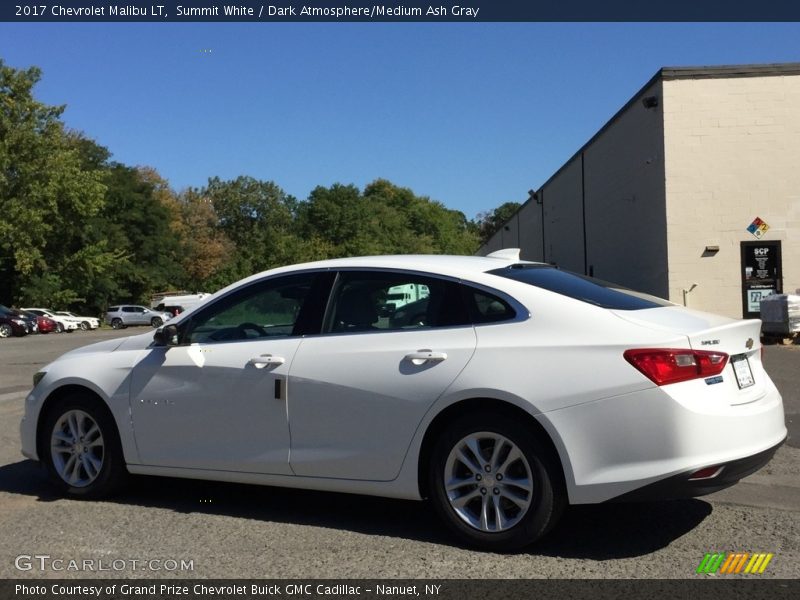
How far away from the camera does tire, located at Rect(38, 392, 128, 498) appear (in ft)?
17.7

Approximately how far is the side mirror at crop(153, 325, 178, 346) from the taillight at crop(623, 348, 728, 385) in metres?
2.88

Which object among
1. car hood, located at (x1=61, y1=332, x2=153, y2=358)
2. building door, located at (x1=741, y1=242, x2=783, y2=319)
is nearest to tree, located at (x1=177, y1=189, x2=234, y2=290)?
building door, located at (x1=741, y1=242, x2=783, y2=319)

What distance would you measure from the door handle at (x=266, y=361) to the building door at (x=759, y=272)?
18.7 meters

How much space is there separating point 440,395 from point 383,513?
126 centimetres

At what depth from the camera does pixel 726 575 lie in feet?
13.0

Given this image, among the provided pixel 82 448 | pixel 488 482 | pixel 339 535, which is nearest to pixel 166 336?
pixel 82 448

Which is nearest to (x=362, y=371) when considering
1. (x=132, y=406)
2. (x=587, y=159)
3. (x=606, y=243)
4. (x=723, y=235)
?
(x=132, y=406)

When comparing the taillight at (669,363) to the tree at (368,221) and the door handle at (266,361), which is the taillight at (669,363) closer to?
the door handle at (266,361)

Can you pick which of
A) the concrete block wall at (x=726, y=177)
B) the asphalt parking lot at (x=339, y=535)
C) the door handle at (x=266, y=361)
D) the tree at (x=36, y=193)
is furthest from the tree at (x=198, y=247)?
the door handle at (x=266, y=361)

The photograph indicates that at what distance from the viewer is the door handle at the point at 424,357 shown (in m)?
4.38

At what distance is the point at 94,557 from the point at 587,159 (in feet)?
95.4

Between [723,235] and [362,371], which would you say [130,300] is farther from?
[362,371]

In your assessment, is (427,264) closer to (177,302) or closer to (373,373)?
(373,373)

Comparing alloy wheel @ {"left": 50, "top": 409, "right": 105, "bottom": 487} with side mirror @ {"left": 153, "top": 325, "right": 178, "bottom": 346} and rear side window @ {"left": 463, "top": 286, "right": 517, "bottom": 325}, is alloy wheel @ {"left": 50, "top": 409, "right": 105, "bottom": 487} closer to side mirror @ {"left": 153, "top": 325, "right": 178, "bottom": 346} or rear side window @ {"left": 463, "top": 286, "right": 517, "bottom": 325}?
side mirror @ {"left": 153, "top": 325, "right": 178, "bottom": 346}
